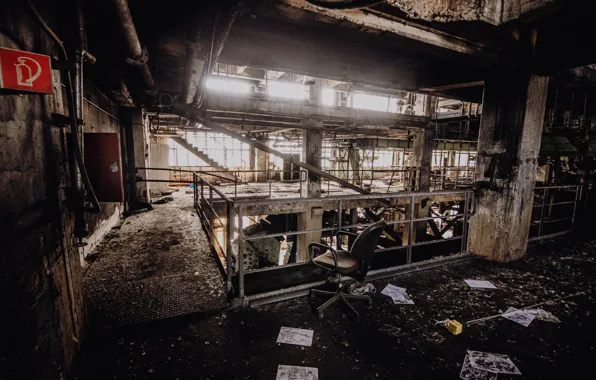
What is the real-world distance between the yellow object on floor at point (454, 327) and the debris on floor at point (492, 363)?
0.24 meters

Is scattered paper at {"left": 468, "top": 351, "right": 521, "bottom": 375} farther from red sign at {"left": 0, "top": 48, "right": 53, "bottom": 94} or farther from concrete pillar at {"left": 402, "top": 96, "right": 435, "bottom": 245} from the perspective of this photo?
concrete pillar at {"left": 402, "top": 96, "right": 435, "bottom": 245}

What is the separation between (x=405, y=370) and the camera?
228 cm

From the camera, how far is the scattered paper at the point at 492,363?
229 centimetres

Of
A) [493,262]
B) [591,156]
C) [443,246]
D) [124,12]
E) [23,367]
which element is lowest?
[443,246]

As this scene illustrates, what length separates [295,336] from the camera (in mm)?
2666

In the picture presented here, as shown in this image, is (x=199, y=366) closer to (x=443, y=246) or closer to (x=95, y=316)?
→ (x=95, y=316)

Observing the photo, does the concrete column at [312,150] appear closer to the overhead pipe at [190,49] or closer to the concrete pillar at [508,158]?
the overhead pipe at [190,49]

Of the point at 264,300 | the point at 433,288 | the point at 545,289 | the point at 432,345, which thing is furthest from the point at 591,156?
the point at 264,300

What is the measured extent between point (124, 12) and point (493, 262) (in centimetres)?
613

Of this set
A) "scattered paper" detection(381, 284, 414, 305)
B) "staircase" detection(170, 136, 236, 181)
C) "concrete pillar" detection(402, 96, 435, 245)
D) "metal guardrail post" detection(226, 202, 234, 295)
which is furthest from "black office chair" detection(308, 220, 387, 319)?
"staircase" detection(170, 136, 236, 181)

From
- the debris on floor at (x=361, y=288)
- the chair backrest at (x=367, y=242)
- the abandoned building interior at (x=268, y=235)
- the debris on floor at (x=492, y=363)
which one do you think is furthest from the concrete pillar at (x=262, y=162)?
the debris on floor at (x=492, y=363)

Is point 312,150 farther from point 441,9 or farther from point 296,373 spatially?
point 296,373

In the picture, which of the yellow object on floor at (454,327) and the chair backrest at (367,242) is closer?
the yellow object on floor at (454,327)

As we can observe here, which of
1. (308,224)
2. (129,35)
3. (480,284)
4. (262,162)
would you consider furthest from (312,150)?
(262,162)
